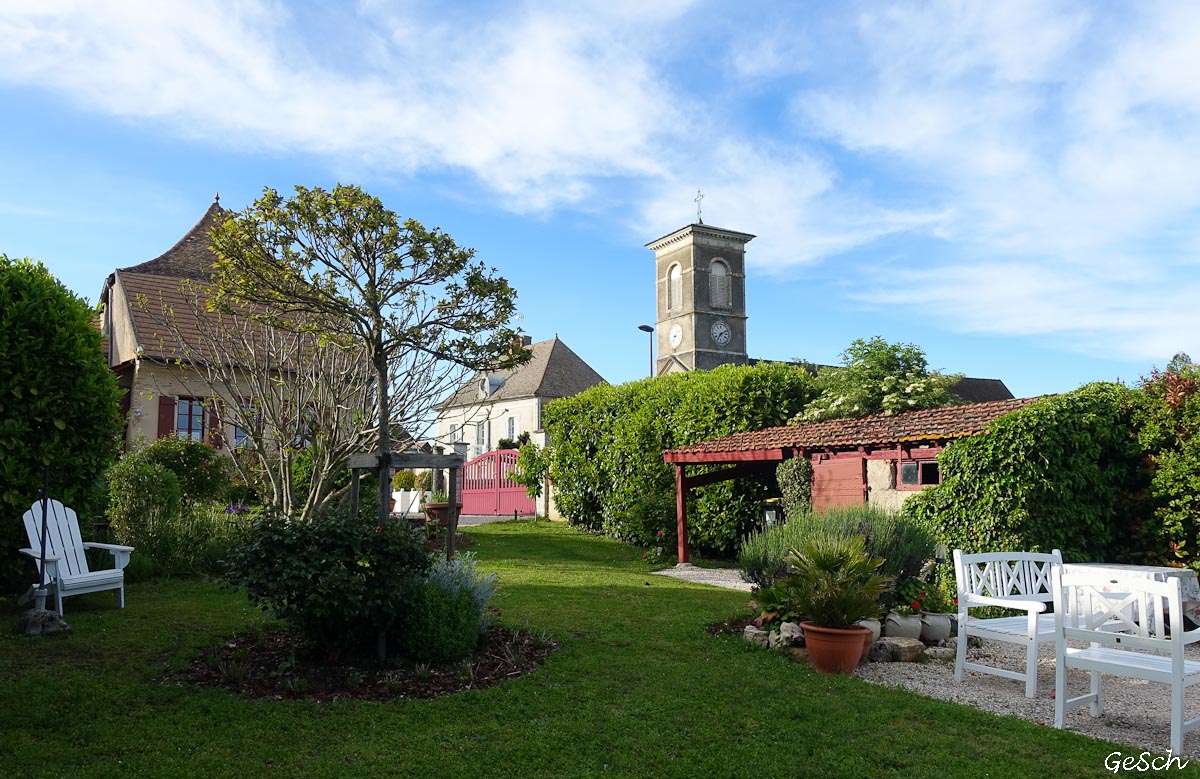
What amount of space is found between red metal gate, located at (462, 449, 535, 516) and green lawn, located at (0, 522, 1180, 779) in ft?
50.6

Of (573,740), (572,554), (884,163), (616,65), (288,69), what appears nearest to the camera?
(573,740)

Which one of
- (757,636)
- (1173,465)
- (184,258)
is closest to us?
(757,636)

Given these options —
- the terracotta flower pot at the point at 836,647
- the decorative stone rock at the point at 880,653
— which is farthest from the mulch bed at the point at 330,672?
the decorative stone rock at the point at 880,653

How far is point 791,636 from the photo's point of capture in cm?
659

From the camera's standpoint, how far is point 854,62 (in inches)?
360

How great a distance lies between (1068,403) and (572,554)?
8106mm

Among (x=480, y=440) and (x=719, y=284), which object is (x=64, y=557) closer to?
(x=480, y=440)

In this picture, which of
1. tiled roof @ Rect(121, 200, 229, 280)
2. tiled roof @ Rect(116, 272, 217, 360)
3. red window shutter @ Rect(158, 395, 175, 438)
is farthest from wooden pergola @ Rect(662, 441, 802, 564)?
tiled roof @ Rect(121, 200, 229, 280)

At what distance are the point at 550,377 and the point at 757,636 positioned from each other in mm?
28576

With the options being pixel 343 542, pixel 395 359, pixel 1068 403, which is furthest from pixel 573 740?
pixel 1068 403

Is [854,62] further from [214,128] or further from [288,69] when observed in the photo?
[214,128]

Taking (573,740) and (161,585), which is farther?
(161,585)

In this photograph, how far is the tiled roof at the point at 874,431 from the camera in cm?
980

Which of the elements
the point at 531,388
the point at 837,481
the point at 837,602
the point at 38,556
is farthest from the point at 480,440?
the point at 837,602
